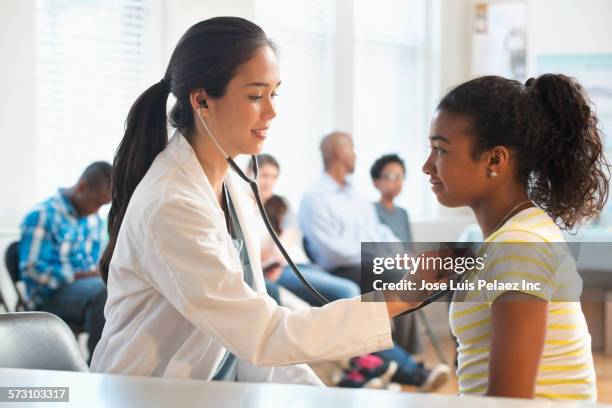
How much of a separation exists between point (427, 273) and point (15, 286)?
2.58 m

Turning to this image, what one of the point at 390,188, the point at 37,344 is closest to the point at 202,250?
the point at 37,344

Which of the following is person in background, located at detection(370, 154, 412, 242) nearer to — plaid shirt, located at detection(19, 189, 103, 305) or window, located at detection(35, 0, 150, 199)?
window, located at detection(35, 0, 150, 199)

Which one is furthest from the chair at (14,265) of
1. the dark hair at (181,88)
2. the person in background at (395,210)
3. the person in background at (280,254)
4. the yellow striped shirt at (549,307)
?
the yellow striped shirt at (549,307)

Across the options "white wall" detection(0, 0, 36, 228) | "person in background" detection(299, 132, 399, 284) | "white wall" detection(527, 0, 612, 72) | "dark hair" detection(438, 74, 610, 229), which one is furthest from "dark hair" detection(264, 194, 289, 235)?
"dark hair" detection(438, 74, 610, 229)

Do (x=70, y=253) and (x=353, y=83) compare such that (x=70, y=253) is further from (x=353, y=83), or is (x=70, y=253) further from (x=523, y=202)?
(x=523, y=202)

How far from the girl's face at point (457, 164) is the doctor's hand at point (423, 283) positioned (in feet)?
0.46

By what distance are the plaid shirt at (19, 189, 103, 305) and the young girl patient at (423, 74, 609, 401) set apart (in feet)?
7.74

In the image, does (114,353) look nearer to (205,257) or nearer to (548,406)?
(205,257)

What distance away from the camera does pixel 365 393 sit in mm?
814

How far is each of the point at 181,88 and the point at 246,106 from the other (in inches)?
4.8

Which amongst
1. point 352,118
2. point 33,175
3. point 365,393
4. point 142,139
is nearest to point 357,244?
point 352,118

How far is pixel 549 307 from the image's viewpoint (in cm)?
117

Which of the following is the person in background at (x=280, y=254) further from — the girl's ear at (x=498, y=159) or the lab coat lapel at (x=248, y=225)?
the girl's ear at (x=498, y=159)

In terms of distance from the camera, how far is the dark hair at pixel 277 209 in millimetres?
3975
